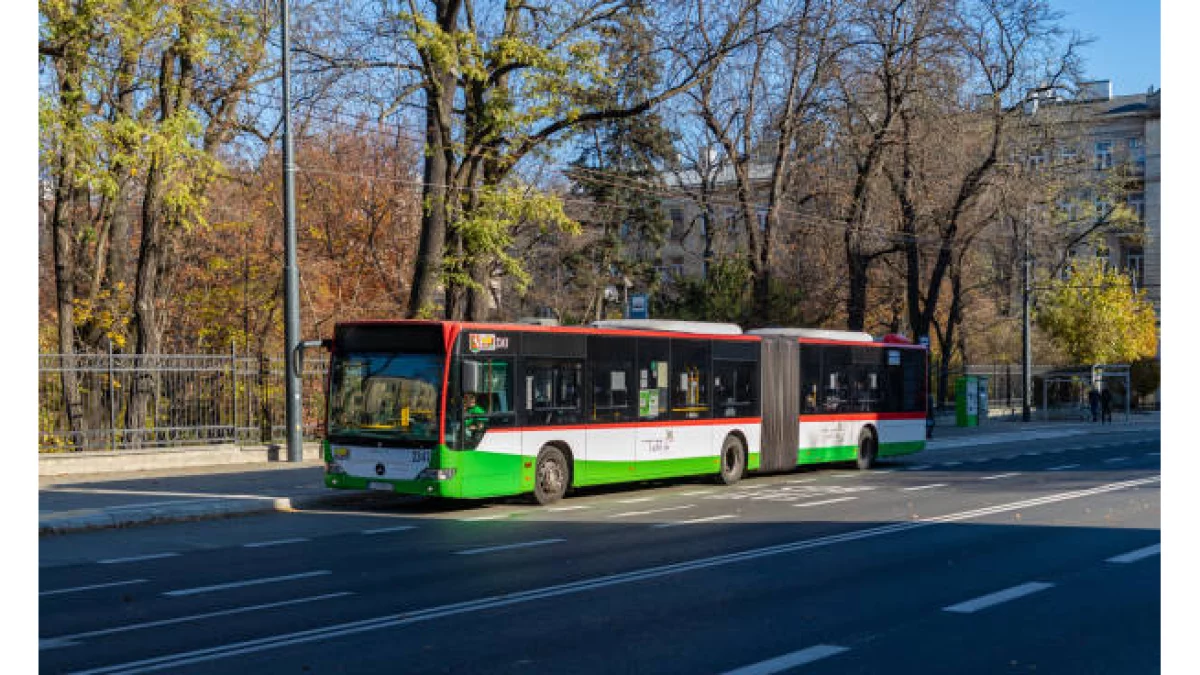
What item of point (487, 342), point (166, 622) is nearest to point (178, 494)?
point (487, 342)

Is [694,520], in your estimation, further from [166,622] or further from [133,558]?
[166,622]

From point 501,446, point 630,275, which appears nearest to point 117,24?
point 501,446

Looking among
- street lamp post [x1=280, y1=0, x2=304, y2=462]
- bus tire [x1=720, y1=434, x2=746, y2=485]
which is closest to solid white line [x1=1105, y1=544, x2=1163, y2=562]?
bus tire [x1=720, y1=434, x2=746, y2=485]

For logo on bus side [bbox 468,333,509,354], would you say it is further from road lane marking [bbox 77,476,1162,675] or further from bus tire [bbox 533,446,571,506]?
road lane marking [bbox 77,476,1162,675]

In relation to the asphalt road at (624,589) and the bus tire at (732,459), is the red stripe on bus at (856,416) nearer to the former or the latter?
the bus tire at (732,459)

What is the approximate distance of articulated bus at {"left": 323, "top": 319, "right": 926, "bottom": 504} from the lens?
57.9ft

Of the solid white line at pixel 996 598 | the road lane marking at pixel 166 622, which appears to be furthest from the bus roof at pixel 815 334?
the road lane marking at pixel 166 622

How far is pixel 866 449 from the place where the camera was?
27.6 meters

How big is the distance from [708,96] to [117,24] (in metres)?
19.5

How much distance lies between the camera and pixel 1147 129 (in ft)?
254

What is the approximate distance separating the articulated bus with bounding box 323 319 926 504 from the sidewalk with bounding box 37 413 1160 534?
1432mm

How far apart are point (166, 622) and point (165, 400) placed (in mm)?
15073

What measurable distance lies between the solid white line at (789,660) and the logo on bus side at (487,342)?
10.4 m
